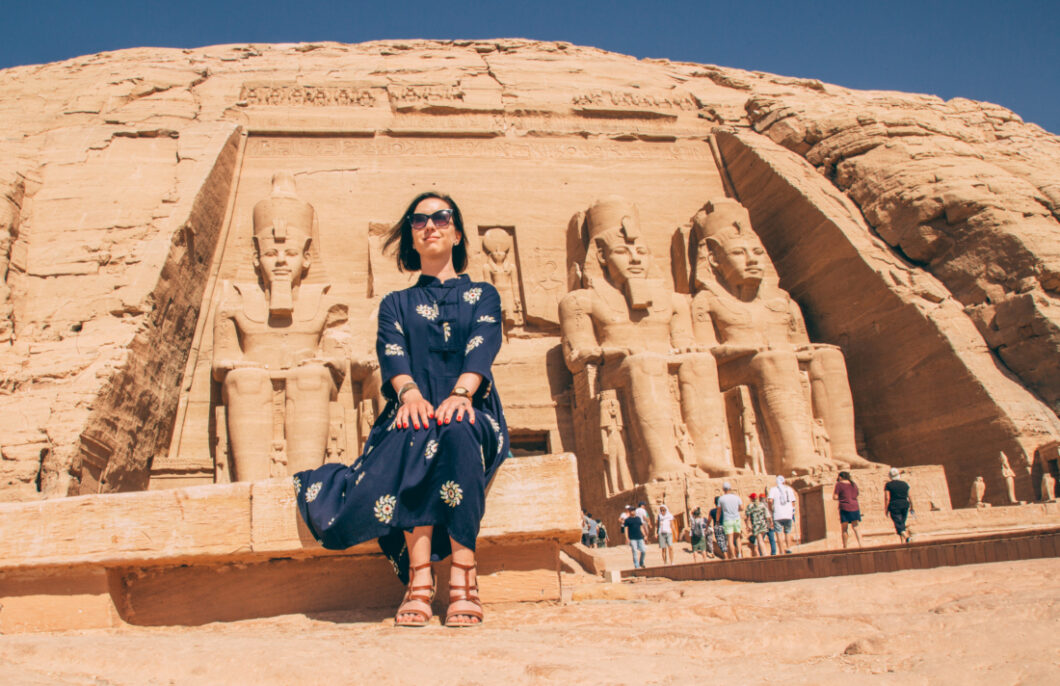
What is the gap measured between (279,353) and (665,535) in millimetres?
3564

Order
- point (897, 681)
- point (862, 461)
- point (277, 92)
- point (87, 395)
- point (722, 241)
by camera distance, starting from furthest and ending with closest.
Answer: point (277, 92), point (722, 241), point (862, 461), point (87, 395), point (897, 681)

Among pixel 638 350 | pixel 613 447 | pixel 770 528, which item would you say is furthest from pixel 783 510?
pixel 638 350

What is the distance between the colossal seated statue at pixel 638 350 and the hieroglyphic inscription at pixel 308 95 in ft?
10.6

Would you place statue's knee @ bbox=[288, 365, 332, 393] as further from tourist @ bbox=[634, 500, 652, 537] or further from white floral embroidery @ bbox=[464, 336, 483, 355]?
white floral embroidery @ bbox=[464, 336, 483, 355]

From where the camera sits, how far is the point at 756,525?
21.2ft

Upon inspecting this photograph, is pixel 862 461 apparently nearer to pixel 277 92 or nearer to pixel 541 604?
pixel 541 604

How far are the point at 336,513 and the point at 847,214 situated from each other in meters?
7.90

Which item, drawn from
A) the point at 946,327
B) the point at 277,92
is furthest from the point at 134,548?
the point at 277,92

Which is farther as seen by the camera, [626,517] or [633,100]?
[633,100]

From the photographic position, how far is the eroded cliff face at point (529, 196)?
6824 mm

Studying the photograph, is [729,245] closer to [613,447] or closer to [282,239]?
[613,447]

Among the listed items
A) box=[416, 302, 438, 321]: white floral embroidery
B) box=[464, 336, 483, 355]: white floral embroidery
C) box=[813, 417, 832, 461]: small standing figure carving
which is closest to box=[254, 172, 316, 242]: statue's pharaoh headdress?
box=[813, 417, 832, 461]: small standing figure carving

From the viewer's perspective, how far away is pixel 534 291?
947 centimetres

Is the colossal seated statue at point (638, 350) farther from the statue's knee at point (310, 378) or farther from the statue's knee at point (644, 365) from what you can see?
the statue's knee at point (310, 378)
